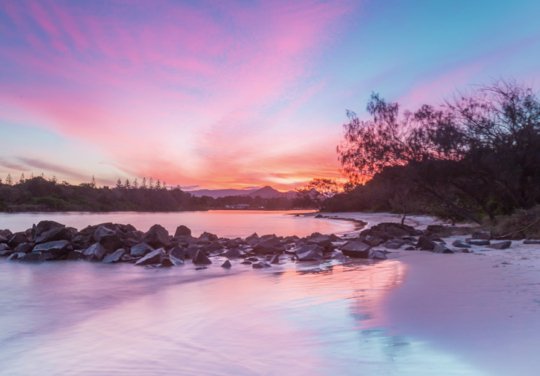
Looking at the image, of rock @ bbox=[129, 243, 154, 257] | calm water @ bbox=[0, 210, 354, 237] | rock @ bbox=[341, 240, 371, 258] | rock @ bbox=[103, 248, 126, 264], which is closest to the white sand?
rock @ bbox=[341, 240, 371, 258]

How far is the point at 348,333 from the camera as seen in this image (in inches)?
163

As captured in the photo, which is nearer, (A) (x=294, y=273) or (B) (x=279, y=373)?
(B) (x=279, y=373)

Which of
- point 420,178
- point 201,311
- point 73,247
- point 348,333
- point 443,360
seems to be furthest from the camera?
point 420,178

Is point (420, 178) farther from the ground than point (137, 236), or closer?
farther from the ground

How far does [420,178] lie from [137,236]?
13812 millimetres

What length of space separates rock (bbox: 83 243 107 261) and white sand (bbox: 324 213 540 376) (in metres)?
8.29

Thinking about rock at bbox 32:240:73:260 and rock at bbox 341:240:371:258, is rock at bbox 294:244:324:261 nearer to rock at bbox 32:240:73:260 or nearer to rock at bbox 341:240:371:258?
rock at bbox 341:240:371:258

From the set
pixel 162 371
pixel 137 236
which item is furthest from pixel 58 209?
pixel 162 371

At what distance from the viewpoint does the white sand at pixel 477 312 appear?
3330mm

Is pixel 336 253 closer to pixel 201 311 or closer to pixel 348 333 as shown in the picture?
pixel 201 311

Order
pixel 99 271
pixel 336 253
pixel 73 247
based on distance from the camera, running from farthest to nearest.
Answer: pixel 73 247 → pixel 336 253 → pixel 99 271

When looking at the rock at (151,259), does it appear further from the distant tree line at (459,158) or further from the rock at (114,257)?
the distant tree line at (459,158)

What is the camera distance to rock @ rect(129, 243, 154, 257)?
12.1 m

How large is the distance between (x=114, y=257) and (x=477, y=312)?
31.5 feet
